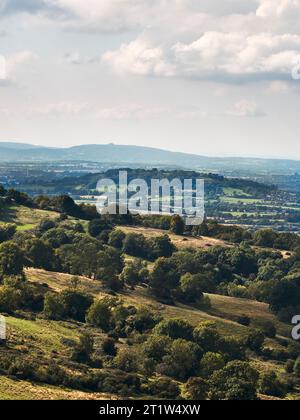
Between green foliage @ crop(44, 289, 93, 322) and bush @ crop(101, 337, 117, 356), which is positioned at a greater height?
green foliage @ crop(44, 289, 93, 322)

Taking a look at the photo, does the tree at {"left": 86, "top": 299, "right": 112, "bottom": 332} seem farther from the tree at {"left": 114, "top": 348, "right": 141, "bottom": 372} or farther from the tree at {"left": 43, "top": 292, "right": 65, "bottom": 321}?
the tree at {"left": 114, "top": 348, "right": 141, "bottom": 372}

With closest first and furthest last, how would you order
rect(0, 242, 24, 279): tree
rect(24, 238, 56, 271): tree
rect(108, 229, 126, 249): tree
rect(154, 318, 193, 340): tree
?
rect(154, 318, 193, 340): tree
rect(0, 242, 24, 279): tree
rect(24, 238, 56, 271): tree
rect(108, 229, 126, 249): tree

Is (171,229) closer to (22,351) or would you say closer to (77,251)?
(77,251)

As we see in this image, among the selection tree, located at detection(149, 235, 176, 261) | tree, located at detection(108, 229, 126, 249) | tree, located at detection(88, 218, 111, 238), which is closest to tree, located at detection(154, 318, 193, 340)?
tree, located at detection(149, 235, 176, 261)

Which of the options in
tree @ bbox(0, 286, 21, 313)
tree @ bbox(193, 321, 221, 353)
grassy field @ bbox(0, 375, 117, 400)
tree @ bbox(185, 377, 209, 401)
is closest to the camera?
grassy field @ bbox(0, 375, 117, 400)

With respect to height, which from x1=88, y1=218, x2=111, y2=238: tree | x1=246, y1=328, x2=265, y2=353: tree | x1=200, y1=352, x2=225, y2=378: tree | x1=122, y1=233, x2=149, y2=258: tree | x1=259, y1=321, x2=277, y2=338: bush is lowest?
x1=259, y1=321, x2=277, y2=338: bush

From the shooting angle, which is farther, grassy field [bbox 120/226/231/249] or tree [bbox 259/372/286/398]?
grassy field [bbox 120/226/231/249]
